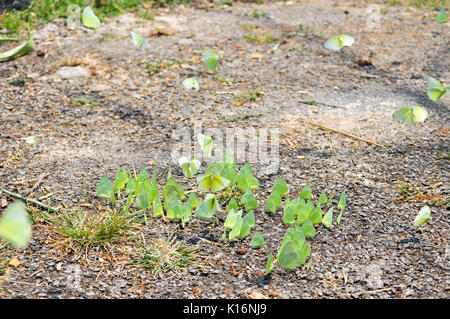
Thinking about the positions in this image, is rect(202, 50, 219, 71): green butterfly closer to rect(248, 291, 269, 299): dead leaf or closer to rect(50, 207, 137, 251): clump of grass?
rect(50, 207, 137, 251): clump of grass

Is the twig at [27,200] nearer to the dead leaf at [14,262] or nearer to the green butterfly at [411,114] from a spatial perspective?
the dead leaf at [14,262]

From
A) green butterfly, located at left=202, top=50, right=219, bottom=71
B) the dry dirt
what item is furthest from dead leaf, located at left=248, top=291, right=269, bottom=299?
green butterfly, located at left=202, top=50, right=219, bottom=71

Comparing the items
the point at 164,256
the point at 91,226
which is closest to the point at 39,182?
the point at 91,226

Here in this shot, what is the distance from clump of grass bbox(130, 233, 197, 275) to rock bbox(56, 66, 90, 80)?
5.54ft

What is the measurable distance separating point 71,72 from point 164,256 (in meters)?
1.85

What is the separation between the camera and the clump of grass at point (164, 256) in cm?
188

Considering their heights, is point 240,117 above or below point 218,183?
below

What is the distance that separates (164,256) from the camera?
191 cm

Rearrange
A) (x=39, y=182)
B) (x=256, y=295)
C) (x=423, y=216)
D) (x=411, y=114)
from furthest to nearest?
1. (x=411, y=114)
2. (x=39, y=182)
3. (x=423, y=216)
4. (x=256, y=295)

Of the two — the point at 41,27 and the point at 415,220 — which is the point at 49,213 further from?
the point at 41,27

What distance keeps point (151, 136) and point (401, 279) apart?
4.63ft

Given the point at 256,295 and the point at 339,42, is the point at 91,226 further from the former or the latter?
the point at 339,42

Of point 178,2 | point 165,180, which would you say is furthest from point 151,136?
point 178,2
